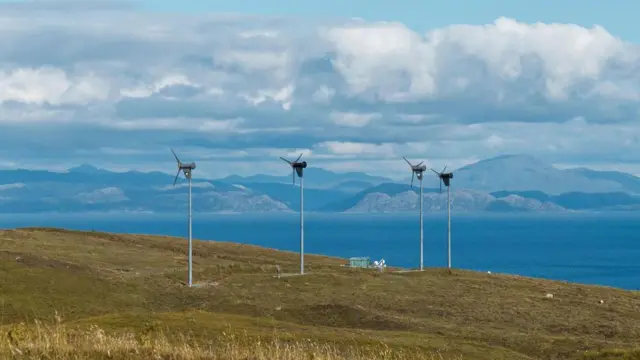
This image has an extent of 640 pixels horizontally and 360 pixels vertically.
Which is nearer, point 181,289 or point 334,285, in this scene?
point 181,289

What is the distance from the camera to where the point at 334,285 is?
78.4m

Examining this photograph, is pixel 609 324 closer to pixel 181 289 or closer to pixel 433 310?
pixel 433 310

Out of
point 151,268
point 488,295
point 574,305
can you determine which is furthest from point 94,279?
point 574,305

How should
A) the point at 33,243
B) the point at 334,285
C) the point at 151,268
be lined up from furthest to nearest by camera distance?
the point at 33,243 < the point at 151,268 < the point at 334,285

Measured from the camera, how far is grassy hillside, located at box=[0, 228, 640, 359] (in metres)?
47.8

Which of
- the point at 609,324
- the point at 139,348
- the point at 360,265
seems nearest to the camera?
the point at 139,348

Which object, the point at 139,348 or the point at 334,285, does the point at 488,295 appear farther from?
the point at 139,348

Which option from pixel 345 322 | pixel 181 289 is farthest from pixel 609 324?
pixel 181 289

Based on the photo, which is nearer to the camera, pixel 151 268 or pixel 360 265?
pixel 151 268

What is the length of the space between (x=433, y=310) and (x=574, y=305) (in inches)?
547

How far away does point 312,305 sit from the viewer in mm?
66000

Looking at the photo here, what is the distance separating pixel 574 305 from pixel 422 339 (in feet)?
94.1

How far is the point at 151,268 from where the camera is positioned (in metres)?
85.0

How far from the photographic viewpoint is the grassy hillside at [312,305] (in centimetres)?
4775
